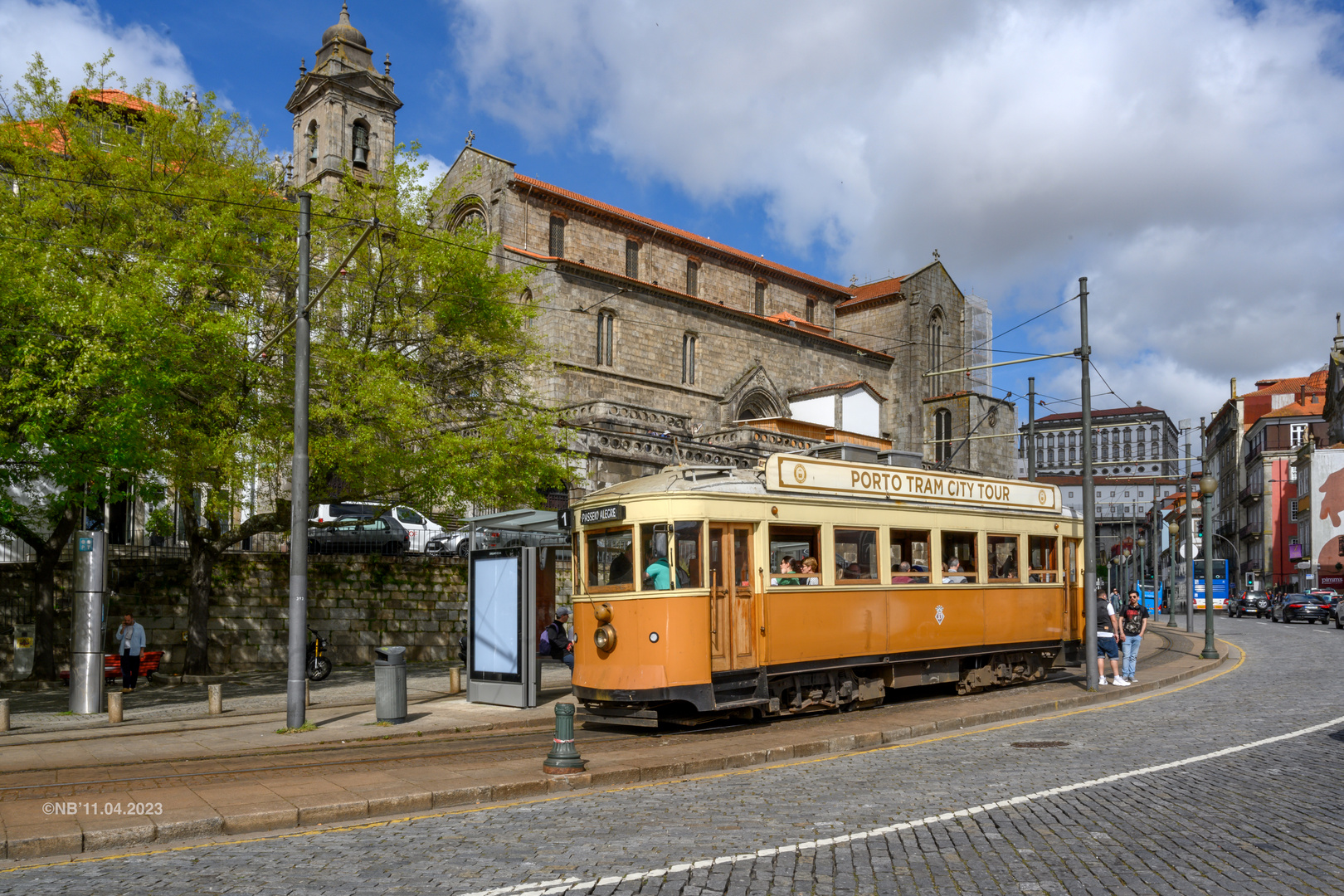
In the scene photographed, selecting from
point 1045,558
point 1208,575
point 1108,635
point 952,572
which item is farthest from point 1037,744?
point 1208,575

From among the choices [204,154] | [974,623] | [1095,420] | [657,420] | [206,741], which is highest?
[1095,420]

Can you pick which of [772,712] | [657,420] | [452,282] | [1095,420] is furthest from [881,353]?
[1095,420]

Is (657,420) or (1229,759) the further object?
(657,420)

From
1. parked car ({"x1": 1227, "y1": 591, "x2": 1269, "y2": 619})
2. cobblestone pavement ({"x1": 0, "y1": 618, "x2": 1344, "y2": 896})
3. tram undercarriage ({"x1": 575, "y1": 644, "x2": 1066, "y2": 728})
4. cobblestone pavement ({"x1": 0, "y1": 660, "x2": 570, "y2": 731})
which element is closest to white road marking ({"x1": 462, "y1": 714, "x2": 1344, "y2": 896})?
cobblestone pavement ({"x1": 0, "y1": 618, "x2": 1344, "y2": 896})

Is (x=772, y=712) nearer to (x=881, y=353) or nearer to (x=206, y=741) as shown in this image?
(x=206, y=741)

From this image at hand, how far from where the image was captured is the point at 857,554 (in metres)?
14.3

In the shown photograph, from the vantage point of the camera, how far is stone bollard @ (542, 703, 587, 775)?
9.77 meters

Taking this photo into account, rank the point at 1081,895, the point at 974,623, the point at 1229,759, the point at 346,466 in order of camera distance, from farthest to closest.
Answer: the point at 346,466 → the point at 974,623 → the point at 1229,759 → the point at 1081,895

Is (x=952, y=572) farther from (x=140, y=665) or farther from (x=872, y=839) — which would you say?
(x=140, y=665)

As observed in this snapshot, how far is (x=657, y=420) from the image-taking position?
39531 millimetres

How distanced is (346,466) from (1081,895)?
1541 centimetres

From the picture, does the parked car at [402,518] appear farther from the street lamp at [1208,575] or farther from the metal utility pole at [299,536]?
the street lamp at [1208,575]

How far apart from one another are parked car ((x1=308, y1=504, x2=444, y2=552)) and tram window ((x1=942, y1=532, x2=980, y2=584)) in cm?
1321

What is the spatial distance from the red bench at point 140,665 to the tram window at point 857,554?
13.1m
